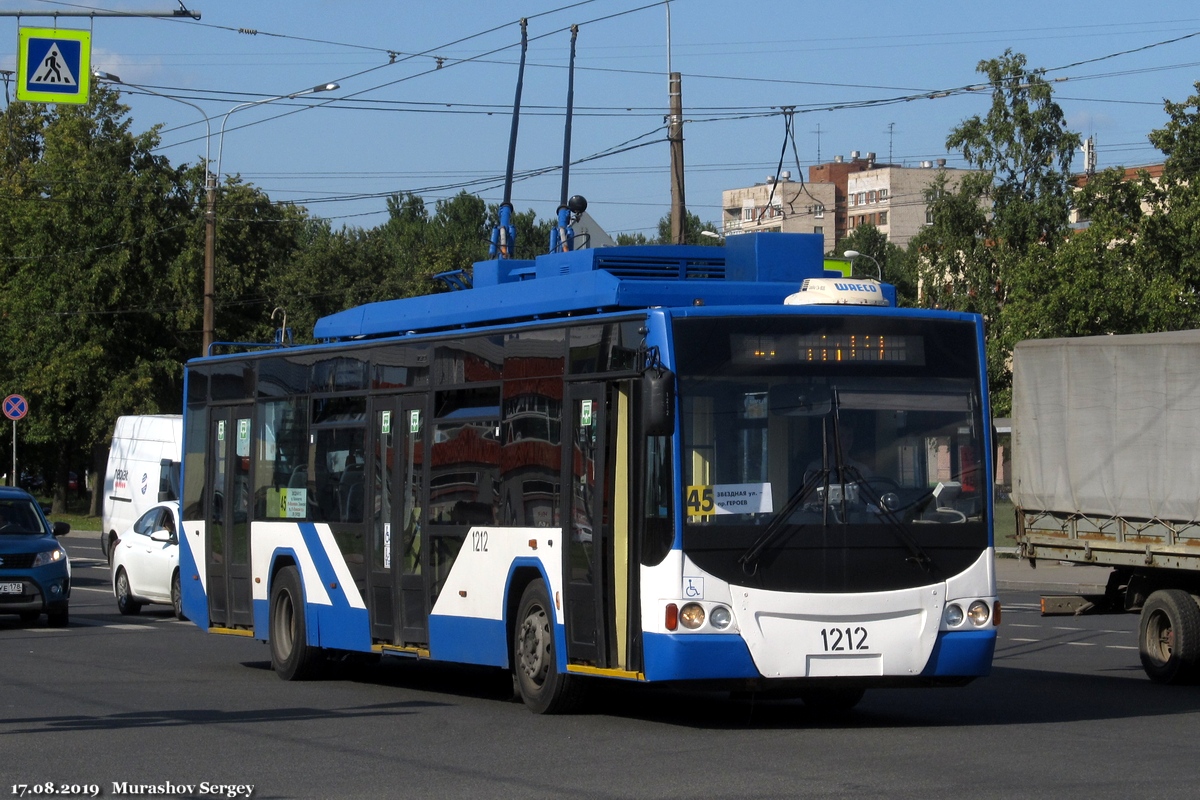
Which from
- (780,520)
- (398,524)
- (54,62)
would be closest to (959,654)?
(780,520)

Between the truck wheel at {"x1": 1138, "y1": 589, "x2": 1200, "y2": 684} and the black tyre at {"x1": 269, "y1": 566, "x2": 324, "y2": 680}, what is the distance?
22.7 feet

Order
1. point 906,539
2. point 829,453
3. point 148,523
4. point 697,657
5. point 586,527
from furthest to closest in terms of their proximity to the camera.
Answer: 1. point 148,523
2. point 586,527
3. point 906,539
4. point 829,453
5. point 697,657

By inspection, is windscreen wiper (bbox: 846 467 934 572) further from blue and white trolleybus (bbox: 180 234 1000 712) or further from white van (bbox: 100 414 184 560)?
white van (bbox: 100 414 184 560)

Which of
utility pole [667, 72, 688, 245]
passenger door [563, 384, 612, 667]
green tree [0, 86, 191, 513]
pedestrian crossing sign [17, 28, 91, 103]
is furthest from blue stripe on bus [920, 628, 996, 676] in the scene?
green tree [0, 86, 191, 513]

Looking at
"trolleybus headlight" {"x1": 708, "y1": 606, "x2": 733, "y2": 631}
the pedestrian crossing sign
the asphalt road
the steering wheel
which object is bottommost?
the asphalt road

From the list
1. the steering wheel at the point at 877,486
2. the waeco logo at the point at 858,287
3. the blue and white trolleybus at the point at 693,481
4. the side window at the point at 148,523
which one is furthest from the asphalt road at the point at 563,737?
the side window at the point at 148,523

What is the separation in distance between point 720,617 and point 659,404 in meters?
1.34

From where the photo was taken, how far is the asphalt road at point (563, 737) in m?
8.74

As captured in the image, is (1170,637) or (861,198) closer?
(1170,637)

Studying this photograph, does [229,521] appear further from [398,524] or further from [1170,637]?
[1170,637]

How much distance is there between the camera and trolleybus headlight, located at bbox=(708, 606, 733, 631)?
10422mm

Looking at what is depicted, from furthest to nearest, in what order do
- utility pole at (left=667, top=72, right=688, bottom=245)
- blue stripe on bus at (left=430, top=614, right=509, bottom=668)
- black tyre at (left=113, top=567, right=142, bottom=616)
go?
utility pole at (left=667, top=72, right=688, bottom=245), black tyre at (left=113, top=567, right=142, bottom=616), blue stripe on bus at (left=430, top=614, right=509, bottom=668)

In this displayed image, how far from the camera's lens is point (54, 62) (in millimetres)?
19281

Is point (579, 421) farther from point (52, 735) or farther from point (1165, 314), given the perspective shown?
point (1165, 314)
